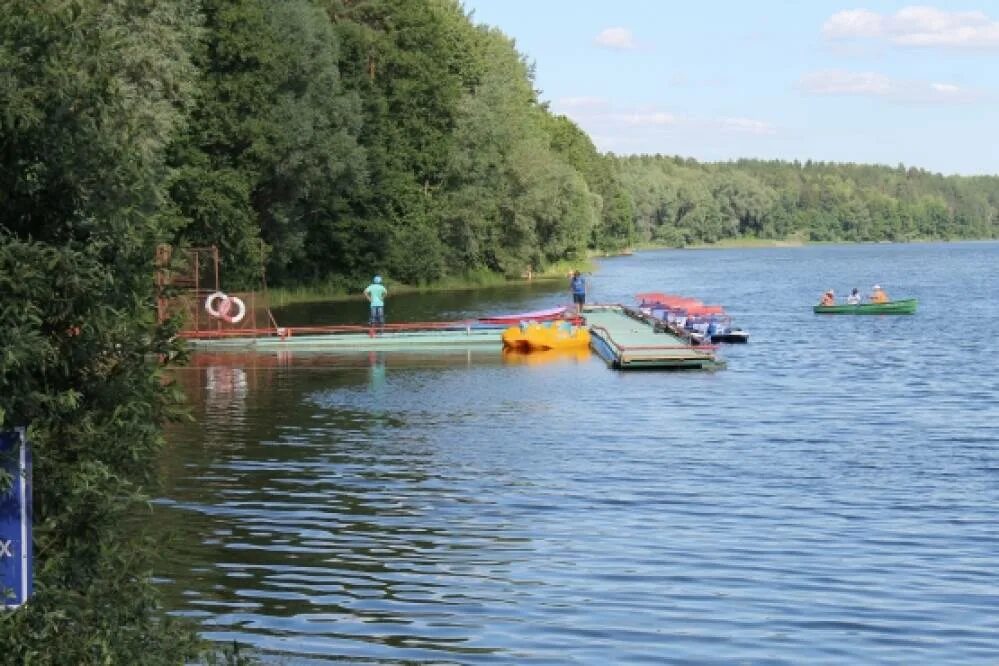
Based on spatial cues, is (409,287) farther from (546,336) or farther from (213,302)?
(546,336)

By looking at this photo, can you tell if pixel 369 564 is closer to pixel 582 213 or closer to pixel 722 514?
pixel 722 514

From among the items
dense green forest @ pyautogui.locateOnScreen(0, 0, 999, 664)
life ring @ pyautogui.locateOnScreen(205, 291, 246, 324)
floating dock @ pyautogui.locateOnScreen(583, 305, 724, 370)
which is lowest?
floating dock @ pyautogui.locateOnScreen(583, 305, 724, 370)

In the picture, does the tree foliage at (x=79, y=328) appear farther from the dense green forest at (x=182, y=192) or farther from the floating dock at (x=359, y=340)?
the floating dock at (x=359, y=340)

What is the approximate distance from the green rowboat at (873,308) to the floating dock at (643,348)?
49.8 feet

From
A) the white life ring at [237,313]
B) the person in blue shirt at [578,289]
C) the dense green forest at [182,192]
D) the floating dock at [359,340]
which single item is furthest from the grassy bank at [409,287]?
the floating dock at [359,340]

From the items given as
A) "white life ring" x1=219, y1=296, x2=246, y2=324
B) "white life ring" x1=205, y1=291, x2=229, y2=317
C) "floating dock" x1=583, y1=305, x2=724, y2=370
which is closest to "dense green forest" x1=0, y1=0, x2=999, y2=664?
"white life ring" x1=205, y1=291, x2=229, y2=317

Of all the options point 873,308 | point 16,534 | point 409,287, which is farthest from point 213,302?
point 16,534

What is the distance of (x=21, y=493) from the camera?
6.91m

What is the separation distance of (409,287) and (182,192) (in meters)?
22.9

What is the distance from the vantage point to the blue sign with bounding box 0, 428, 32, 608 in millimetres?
6926

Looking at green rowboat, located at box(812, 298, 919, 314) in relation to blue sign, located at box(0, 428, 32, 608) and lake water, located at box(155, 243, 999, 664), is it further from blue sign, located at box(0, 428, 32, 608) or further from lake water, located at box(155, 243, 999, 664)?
blue sign, located at box(0, 428, 32, 608)

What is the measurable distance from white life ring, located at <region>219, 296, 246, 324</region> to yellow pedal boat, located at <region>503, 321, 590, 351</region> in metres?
7.86

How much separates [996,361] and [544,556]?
100 ft

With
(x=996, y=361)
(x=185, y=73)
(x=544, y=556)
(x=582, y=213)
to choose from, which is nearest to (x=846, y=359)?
(x=996, y=361)
